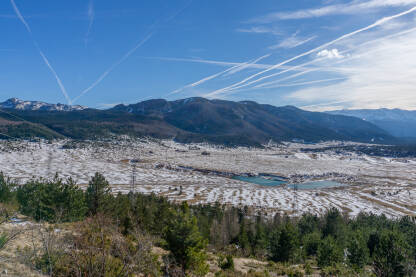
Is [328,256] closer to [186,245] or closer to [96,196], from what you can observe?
[186,245]

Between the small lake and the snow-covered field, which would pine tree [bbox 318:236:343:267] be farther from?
the small lake

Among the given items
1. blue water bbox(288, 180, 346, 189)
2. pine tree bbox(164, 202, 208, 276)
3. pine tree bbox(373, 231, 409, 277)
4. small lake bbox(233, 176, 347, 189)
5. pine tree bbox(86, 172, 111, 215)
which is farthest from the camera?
small lake bbox(233, 176, 347, 189)

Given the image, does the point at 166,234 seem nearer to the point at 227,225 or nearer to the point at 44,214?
the point at 44,214

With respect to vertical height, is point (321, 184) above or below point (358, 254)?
below

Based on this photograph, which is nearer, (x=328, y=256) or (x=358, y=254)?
(x=328, y=256)

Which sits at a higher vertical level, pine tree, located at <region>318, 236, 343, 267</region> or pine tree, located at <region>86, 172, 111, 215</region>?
pine tree, located at <region>86, 172, 111, 215</region>

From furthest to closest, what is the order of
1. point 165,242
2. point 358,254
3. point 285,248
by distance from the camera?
point 285,248 < point 358,254 < point 165,242

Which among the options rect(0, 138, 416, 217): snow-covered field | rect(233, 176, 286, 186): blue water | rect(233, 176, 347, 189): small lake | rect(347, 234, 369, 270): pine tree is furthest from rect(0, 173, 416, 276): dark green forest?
rect(233, 176, 286, 186): blue water

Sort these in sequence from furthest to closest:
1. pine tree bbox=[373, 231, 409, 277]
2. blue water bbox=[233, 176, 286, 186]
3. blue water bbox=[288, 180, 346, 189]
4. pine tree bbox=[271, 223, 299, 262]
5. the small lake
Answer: blue water bbox=[233, 176, 286, 186], the small lake, blue water bbox=[288, 180, 346, 189], pine tree bbox=[271, 223, 299, 262], pine tree bbox=[373, 231, 409, 277]

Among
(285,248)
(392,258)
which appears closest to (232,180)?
(285,248)
